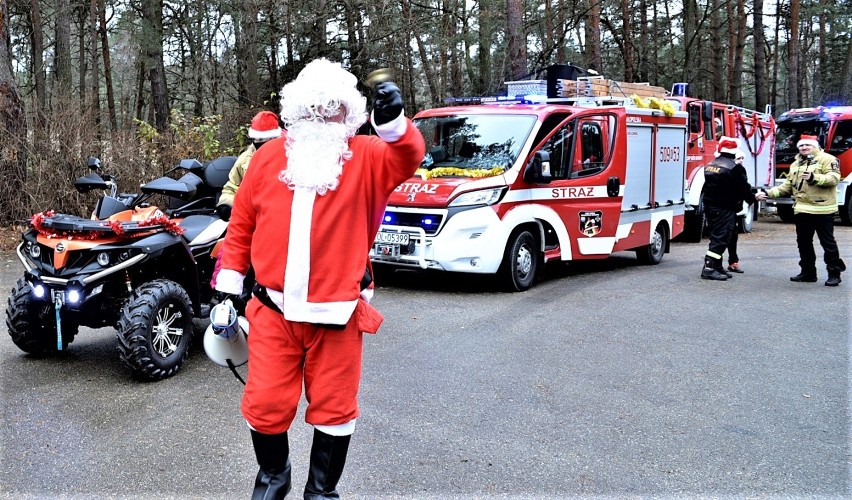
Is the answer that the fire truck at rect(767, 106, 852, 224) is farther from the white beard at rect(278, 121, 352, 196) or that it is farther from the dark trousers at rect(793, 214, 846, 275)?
the white beard at rect(278, 121, 352, 196)

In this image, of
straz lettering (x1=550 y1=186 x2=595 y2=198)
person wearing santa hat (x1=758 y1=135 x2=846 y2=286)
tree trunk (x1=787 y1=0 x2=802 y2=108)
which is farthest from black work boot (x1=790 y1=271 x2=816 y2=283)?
tree trunk (x1=787 y1=0 x2=802 y2=108)

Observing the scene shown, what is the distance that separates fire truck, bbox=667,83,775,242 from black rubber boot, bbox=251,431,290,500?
1166 centimetres

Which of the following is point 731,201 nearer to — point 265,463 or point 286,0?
point 265,463

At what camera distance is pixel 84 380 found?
5.43 meters

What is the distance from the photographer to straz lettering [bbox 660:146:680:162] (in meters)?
11.8

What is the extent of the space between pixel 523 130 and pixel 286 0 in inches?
360

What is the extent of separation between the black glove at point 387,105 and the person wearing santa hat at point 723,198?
845cm

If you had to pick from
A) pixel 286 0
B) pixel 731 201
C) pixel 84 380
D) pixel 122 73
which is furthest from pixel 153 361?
pixel 122 73

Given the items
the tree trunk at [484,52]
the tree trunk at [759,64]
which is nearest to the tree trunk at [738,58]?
the tree trunk at [759,64]

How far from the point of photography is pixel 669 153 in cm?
1202

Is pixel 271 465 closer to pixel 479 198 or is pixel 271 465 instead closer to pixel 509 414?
pixel 509 414

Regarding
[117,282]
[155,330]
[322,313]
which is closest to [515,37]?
[117,282]

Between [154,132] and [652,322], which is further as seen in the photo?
[154,132]

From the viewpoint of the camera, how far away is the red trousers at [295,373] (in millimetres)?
3076
